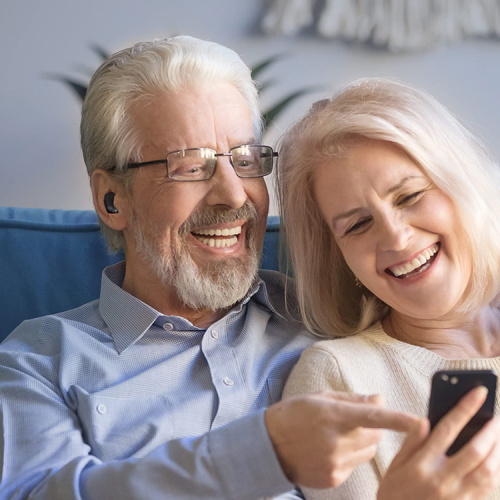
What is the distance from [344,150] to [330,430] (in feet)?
2.03

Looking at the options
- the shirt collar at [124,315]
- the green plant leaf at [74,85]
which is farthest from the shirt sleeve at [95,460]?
the green plant leaf at [74,85]

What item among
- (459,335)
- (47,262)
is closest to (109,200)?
(47,262)

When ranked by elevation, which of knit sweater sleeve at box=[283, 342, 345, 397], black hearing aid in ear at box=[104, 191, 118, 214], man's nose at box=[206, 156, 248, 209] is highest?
man's nose at box=[206, 156, 248, 209]

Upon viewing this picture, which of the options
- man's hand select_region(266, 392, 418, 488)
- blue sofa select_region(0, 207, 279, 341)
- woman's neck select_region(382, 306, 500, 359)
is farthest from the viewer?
blue sofa select_region(0, 207, 279, 341)

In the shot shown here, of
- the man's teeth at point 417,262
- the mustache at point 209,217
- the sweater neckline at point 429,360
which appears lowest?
the sweater neckline at point 429,360

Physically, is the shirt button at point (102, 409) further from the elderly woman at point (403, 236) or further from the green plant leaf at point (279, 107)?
the green plant leaf at point (279, 107)

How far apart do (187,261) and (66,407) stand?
0.40 m

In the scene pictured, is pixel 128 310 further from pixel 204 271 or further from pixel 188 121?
pixel 188 121

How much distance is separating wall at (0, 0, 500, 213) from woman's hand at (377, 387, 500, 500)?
6.74ft

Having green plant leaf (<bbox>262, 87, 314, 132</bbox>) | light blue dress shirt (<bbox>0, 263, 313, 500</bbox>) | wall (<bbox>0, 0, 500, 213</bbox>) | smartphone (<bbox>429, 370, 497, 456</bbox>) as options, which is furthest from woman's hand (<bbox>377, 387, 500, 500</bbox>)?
wall (<bbox>0, 0, 500, 213</bbox>)

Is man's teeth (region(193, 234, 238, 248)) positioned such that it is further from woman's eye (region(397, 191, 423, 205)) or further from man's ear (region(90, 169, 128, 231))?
woman's eye (region(397, 191, 423, 205))

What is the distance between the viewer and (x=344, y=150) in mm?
1406

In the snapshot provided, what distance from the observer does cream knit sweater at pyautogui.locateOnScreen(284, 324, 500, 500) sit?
1314mm

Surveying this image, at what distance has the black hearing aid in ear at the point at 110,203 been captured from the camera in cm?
173
